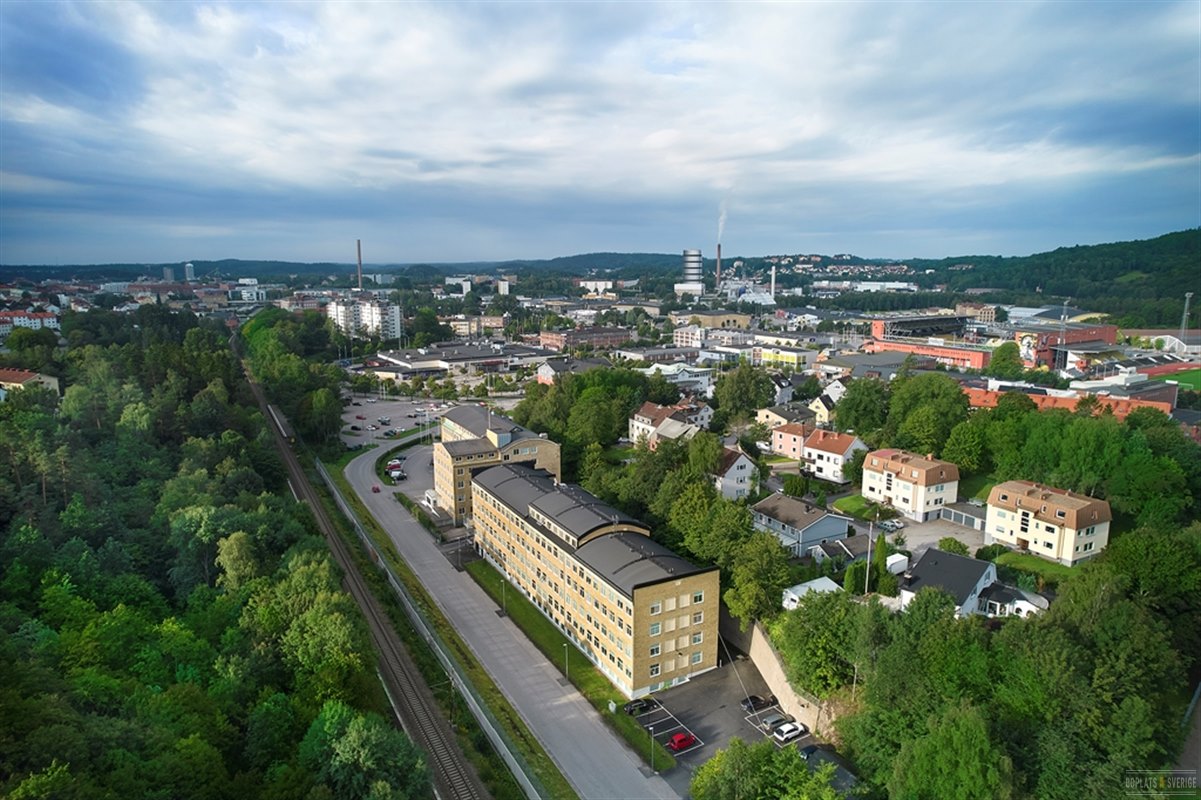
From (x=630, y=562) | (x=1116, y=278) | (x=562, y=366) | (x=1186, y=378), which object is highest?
(x=1116, y=278)

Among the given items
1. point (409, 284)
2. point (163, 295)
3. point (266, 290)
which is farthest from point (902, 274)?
point (163, 295)

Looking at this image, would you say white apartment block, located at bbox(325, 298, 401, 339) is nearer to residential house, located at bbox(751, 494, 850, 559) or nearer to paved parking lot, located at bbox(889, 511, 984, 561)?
residential house, located at bbox(751, 494, 850, 559)

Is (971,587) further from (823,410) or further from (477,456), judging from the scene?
(823,410)

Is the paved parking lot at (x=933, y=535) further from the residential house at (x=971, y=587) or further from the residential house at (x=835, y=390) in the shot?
the residential house at (x=835, y=390)

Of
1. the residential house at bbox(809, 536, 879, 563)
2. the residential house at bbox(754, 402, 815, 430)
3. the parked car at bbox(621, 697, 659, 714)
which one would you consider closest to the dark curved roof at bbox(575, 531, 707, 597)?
the parked car at bbox(621, 697, 659, 714)

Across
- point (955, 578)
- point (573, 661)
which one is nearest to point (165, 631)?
point (573, 661)
